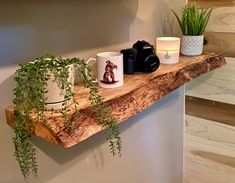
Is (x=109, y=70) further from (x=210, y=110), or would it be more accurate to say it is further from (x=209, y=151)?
(x=209, y=151)

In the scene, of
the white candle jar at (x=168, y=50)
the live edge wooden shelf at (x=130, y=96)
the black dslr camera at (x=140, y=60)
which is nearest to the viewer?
the live edge wooden shelf at (x=130, y=96)

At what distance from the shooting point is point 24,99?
73 centimetres

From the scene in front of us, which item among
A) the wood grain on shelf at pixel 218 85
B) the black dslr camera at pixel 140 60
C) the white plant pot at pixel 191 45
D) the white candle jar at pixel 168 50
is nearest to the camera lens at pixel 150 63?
the black dslr camera at pixel 140 60

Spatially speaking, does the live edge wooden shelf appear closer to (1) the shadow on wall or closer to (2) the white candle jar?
(2) the white candle jar

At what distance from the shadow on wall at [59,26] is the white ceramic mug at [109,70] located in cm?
13

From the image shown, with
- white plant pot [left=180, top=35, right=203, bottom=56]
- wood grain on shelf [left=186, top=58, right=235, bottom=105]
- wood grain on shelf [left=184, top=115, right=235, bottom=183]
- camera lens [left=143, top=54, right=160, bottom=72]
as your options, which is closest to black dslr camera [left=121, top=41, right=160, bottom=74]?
camera lens [left=143, top=54, right=160, bottom=72]

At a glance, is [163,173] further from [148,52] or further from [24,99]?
[24,99]

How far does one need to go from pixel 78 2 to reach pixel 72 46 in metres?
0.15

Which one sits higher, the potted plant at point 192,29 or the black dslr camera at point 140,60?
the potted plant at point 192,29

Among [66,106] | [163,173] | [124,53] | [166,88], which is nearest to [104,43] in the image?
[124,53]

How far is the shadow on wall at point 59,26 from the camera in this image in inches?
31.3

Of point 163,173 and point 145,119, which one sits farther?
point 163,173

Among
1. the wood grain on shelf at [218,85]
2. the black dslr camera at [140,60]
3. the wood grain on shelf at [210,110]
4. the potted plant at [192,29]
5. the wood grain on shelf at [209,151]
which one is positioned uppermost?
the potted plant at [192,29]

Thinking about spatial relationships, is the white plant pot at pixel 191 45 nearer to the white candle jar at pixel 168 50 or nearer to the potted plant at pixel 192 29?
the potted plant at pixel 192 29
